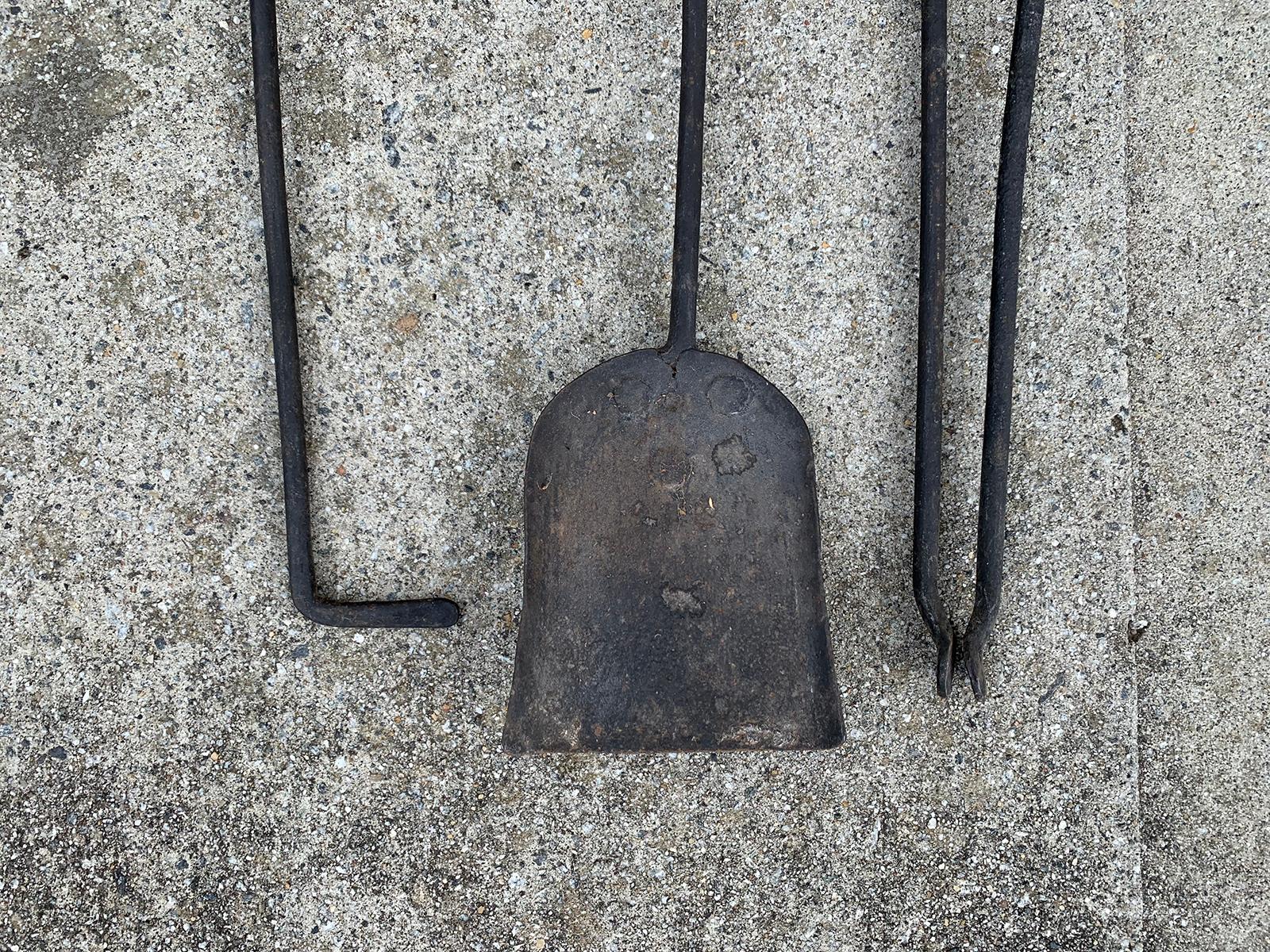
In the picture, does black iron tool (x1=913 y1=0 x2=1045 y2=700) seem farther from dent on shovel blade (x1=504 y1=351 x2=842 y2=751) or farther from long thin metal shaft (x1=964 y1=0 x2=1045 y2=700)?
dent on shovel blade (x1=504 y1=351 x2=842 y2=751)

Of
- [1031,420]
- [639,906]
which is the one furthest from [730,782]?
[1031,420]

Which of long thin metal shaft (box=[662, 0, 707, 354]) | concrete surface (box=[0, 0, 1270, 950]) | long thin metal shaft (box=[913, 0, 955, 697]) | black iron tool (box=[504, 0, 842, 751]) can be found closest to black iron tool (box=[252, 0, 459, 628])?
concrete surface (box=[0, 0, 1270, 950])

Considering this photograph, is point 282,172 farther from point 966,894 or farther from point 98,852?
point 966,894

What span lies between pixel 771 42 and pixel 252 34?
65 cm

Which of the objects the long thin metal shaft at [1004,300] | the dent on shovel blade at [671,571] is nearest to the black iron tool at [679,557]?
the dent on shovel blade at [671,571]

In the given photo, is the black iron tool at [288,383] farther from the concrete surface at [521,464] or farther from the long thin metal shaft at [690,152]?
the long thin metal shaft at [690,152]

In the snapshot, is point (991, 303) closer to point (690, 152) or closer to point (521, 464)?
point (690, 152)

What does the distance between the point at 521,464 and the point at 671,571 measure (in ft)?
0.82

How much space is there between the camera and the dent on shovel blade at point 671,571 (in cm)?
91

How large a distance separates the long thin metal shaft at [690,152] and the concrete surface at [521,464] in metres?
0.12

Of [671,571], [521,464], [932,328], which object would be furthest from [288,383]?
[932,328]

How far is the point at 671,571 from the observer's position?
0.92 m

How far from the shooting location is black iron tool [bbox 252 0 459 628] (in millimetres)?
913

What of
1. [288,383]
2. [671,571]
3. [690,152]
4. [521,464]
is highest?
[690,152]
